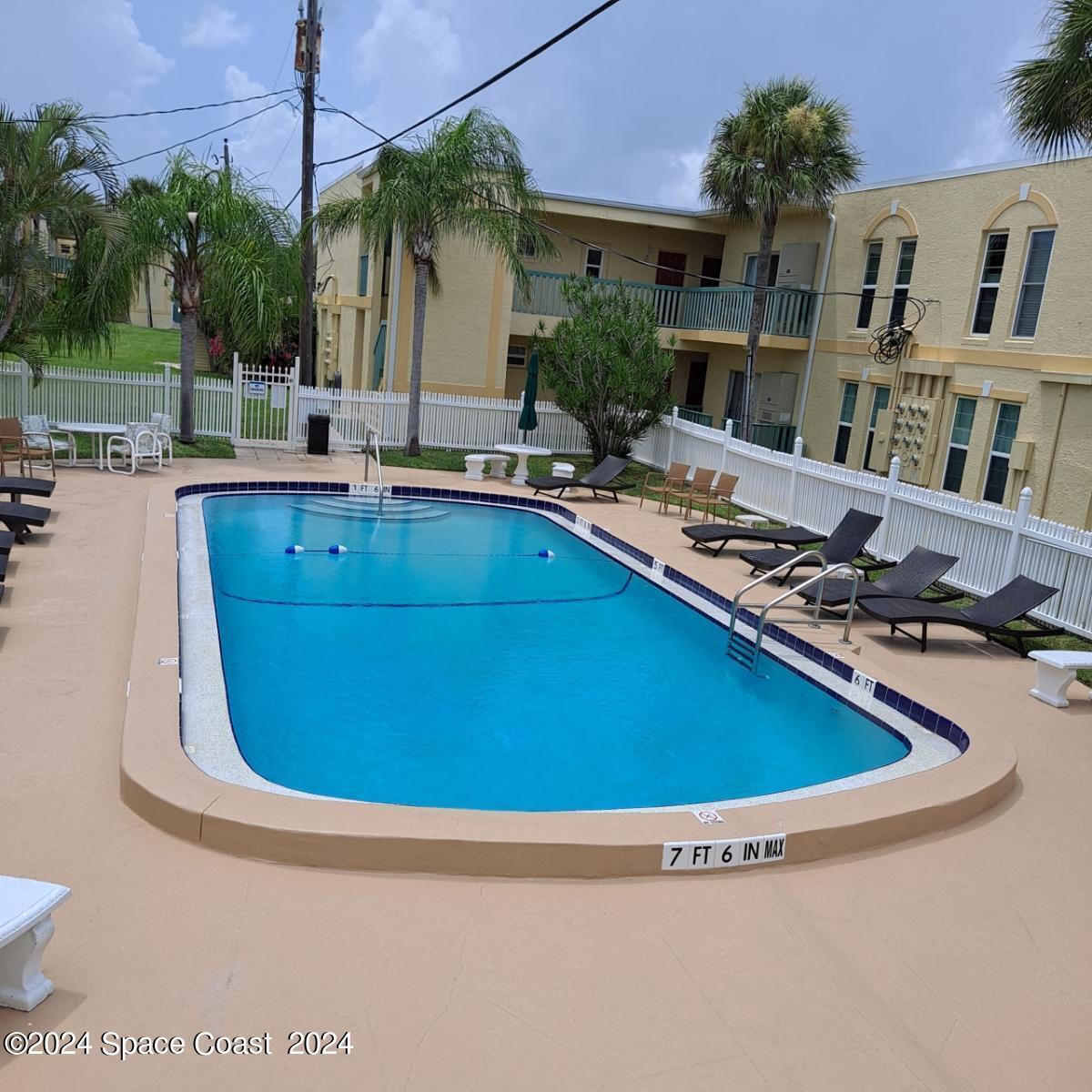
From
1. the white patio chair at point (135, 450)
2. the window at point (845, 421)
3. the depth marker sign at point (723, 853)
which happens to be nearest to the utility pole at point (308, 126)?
the white patio chair at point (135, 450)

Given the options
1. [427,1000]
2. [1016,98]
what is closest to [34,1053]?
[427,1000]

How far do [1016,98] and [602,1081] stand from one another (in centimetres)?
1133

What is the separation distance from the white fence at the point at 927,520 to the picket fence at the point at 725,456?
0.01 meters

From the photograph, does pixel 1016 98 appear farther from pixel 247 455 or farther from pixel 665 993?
pixel 247 455

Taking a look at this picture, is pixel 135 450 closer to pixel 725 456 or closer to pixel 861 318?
pixel 725 456

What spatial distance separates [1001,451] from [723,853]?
1455cm

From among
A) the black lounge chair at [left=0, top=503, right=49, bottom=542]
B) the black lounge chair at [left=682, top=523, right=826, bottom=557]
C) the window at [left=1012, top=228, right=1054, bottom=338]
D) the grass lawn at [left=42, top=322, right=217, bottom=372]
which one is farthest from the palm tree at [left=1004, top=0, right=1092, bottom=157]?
the grass lawn at [left=42, top=322, right=217, bottom=372]

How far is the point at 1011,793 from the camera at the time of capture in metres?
6.93

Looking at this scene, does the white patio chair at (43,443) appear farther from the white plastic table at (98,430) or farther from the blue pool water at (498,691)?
the blue pool water at (498,691)

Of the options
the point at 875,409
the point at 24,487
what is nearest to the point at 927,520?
the point at 875,409

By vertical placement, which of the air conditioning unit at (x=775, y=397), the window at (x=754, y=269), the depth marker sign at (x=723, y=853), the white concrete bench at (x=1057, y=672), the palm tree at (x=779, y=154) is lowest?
the depth marker sign at (x=723, y=853)

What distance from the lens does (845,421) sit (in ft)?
71.7

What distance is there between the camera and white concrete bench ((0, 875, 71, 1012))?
374cm

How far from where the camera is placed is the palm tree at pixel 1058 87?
10.5m
